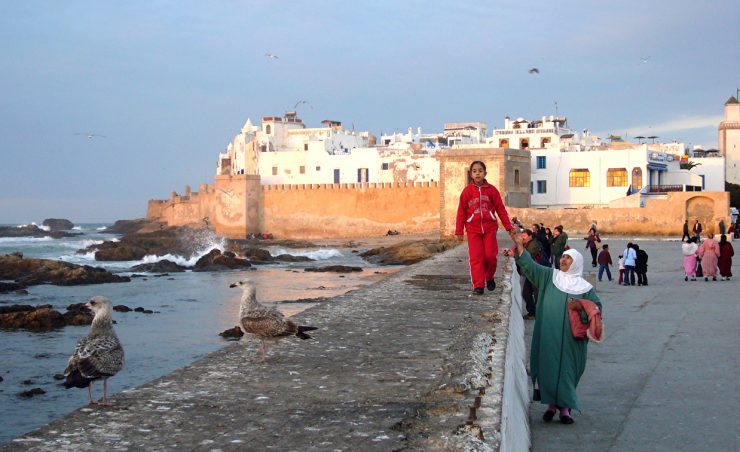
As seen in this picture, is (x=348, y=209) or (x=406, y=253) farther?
(x=348, y=209)

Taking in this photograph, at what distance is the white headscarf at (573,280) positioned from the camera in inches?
199

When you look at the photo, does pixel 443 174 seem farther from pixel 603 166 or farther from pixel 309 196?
pixel 309 196

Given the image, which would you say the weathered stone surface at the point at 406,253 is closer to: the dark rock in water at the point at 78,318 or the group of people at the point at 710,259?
the group of people at the point at 710,259

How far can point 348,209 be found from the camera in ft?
148

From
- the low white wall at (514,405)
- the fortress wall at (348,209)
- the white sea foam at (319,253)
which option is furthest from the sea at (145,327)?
the fortress wall at (348,209)

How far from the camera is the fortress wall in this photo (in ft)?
140

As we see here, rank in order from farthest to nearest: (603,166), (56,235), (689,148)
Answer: (56,235), (689,148), (603,166)

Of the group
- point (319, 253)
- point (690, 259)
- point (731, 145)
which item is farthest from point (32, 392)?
point (731, 145)

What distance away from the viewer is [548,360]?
200 inches

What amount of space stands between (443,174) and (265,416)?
33272 millimetres

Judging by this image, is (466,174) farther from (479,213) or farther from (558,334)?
(558,334)

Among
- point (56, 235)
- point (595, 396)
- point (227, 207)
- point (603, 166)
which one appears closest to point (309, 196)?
point (227, 207)

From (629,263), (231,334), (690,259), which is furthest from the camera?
(690,259)

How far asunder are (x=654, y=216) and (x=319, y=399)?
2828cm
